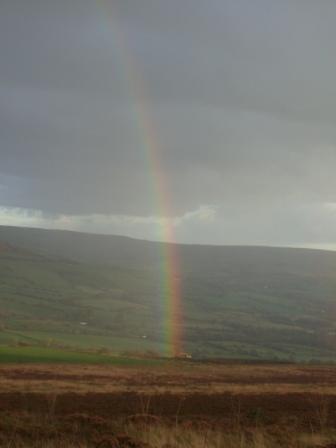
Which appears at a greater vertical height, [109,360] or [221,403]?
[221,403]

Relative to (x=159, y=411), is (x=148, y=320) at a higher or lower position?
lower

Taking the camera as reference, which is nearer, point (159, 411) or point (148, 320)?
point (159, 411)

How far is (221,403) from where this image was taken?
72.4ft

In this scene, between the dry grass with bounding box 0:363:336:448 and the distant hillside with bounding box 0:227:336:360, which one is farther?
the distant hillside with bounding box 0:227:336:360

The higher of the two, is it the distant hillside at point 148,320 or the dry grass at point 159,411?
the dry grass at point 159,411

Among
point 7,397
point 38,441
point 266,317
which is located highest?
point 38,441

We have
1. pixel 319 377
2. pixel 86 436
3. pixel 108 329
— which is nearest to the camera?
pixel 86 436

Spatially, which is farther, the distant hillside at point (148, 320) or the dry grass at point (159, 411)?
the distant hillside at point (148, 320)

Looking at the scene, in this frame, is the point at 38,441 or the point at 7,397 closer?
the point at 38,441

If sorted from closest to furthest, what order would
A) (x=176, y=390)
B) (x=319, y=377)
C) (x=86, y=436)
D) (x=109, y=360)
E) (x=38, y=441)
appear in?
(x=38, y=441)
(x=86, y=436)
(x=176, y=390)
(x=319, y=377)
(x=109, y=360)

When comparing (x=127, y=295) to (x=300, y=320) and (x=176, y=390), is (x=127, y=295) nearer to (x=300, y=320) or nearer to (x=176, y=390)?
(x=300, y=320)

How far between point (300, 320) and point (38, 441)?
152 m

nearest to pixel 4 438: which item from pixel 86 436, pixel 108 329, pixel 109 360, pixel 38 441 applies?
pixel 38 441

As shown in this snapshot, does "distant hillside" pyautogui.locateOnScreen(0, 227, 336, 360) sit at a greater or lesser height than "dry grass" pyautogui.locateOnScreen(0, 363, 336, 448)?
lesser
